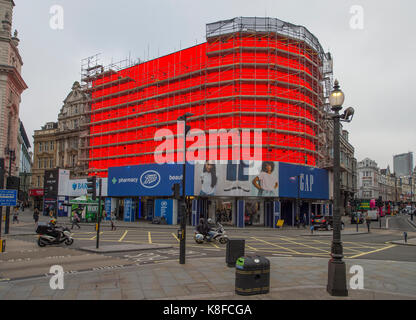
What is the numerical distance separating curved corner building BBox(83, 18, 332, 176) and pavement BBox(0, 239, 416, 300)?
30.1 meters

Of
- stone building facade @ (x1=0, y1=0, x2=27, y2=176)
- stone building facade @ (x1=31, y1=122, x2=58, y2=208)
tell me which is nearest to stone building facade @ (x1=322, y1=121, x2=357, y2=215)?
stone building facade @ (x1=0, y1=0, x2=27, y2=176)

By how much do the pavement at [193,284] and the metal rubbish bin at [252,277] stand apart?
0.58ft

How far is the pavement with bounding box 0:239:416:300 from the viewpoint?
29.2ft

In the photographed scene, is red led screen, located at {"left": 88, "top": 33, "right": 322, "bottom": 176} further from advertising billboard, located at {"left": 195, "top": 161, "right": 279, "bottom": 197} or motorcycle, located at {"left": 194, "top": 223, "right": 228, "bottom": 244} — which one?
motorcycle, located at {"left": 194, "top": 223, "right": 228, "bottom": 244}

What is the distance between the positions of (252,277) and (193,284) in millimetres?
2153

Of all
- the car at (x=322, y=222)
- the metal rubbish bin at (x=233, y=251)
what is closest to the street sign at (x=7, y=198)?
the metal rubbish bin at (x=233, y=251)

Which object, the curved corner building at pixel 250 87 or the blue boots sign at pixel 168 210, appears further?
the curved corner building at pixel 250 87

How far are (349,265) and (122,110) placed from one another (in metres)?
49.1

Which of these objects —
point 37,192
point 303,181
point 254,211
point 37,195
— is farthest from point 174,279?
point 37,195

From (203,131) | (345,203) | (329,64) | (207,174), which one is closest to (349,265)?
(207,174)

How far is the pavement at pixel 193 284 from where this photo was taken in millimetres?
8914

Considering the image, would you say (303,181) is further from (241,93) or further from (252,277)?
(252,277)

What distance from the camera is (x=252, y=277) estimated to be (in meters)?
8.95

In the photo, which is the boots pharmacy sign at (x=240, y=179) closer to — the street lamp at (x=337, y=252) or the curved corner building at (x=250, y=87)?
the curved corner building at (x=250, y=87)
